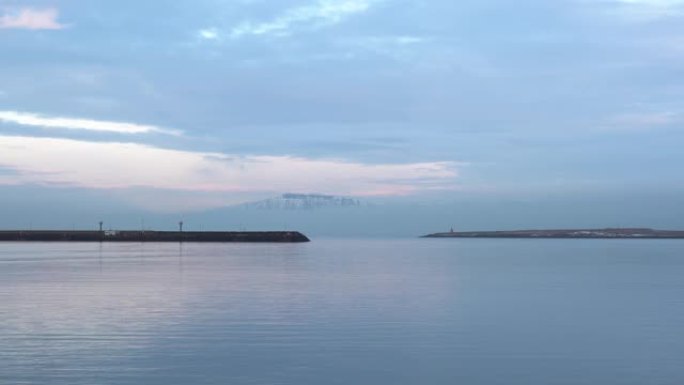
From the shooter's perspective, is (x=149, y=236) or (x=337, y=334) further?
(x=149, y=236)

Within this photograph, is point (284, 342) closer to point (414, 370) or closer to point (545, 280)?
point (414, 370)

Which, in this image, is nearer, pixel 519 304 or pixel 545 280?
pixel 519 304

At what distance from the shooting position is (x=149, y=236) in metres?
174

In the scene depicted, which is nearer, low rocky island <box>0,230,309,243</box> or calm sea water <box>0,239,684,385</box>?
calm sea water <box>0,239,684,385</box>

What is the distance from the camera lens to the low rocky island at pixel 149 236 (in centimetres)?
16688

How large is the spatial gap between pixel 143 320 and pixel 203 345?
564 cm

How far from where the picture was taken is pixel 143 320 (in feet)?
84.3

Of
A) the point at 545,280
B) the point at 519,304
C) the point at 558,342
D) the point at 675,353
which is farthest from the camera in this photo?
the point at 545,280

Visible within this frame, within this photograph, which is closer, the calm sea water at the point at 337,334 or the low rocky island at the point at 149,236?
the calm sea water at the point at 337,334

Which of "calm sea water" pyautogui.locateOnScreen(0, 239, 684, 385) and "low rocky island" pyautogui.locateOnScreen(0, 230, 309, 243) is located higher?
"low rocky island" pyautogui.locateOnScreen(0, 230, 309, 243)

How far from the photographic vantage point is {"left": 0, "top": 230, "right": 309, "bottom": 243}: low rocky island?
16688 cm

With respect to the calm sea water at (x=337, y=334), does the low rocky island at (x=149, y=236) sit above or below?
above

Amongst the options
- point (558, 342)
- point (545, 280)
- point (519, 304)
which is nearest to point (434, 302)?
point (519, 304)

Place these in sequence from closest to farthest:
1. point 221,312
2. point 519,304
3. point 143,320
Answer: point 143,320 → point 221,312 → point 519,304
